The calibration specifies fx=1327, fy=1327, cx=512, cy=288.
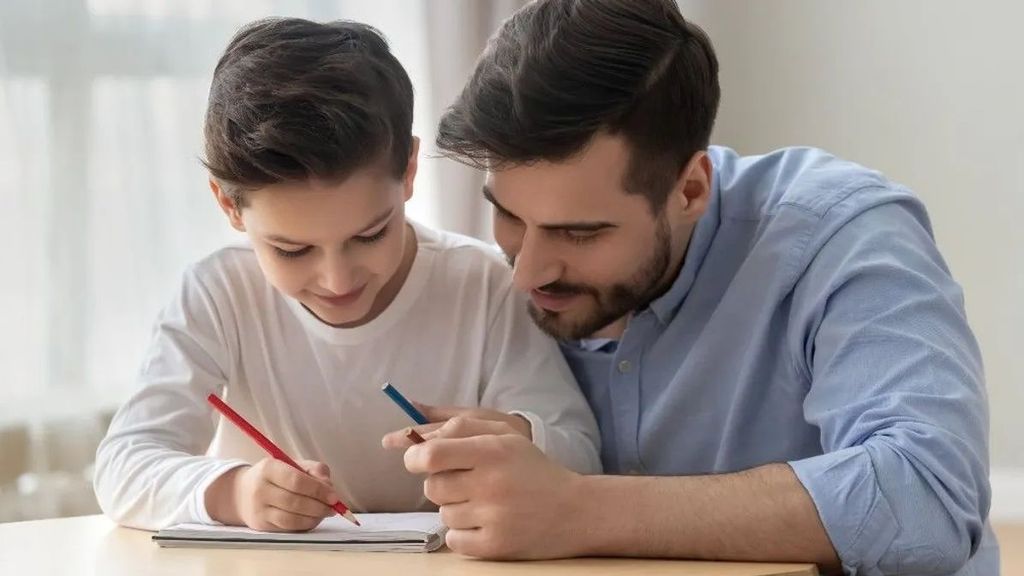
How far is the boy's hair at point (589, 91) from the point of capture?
4.63 ft

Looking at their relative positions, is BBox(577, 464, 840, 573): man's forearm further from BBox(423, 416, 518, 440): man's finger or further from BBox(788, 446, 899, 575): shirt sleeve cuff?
BBox(423, 416, 518, 440): man's finger

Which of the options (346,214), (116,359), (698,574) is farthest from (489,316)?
(116,359)

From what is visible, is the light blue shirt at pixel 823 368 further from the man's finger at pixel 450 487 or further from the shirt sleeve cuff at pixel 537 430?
the man's finger at pixel 450 487

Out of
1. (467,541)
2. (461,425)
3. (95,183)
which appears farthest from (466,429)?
(95,183)

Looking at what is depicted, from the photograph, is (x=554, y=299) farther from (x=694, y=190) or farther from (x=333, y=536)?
(x=333, y=536)

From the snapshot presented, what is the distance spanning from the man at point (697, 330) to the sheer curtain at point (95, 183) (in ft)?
3.26

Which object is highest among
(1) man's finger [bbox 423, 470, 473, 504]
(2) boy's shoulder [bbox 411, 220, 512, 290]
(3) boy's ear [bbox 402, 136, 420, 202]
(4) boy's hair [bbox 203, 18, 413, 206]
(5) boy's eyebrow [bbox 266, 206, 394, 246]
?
(4) boy's hair [bbox 203, 18, 413, 206]

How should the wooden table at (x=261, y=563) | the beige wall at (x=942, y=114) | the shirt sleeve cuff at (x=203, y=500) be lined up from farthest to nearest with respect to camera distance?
the beige wall at (x=942, y=114) < the shirt sleeve cuff at (x=203, y=500) < the wooden table at (x=261, y=563)

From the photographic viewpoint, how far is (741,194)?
1616 millimetres

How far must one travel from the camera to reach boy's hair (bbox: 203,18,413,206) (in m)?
1.42

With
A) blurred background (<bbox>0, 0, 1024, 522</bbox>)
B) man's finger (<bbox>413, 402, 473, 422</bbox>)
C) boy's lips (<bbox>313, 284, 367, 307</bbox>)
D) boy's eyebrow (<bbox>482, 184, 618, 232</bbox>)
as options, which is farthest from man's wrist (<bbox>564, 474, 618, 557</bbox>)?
blurred background (<bbox>0, 0, 1024, 522</bbox>)

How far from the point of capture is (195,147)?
237cm

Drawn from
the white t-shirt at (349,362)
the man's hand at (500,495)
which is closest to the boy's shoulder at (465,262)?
the white t-shirt at (349,362)

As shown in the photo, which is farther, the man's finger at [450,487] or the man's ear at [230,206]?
the man's ear at [230,206]
